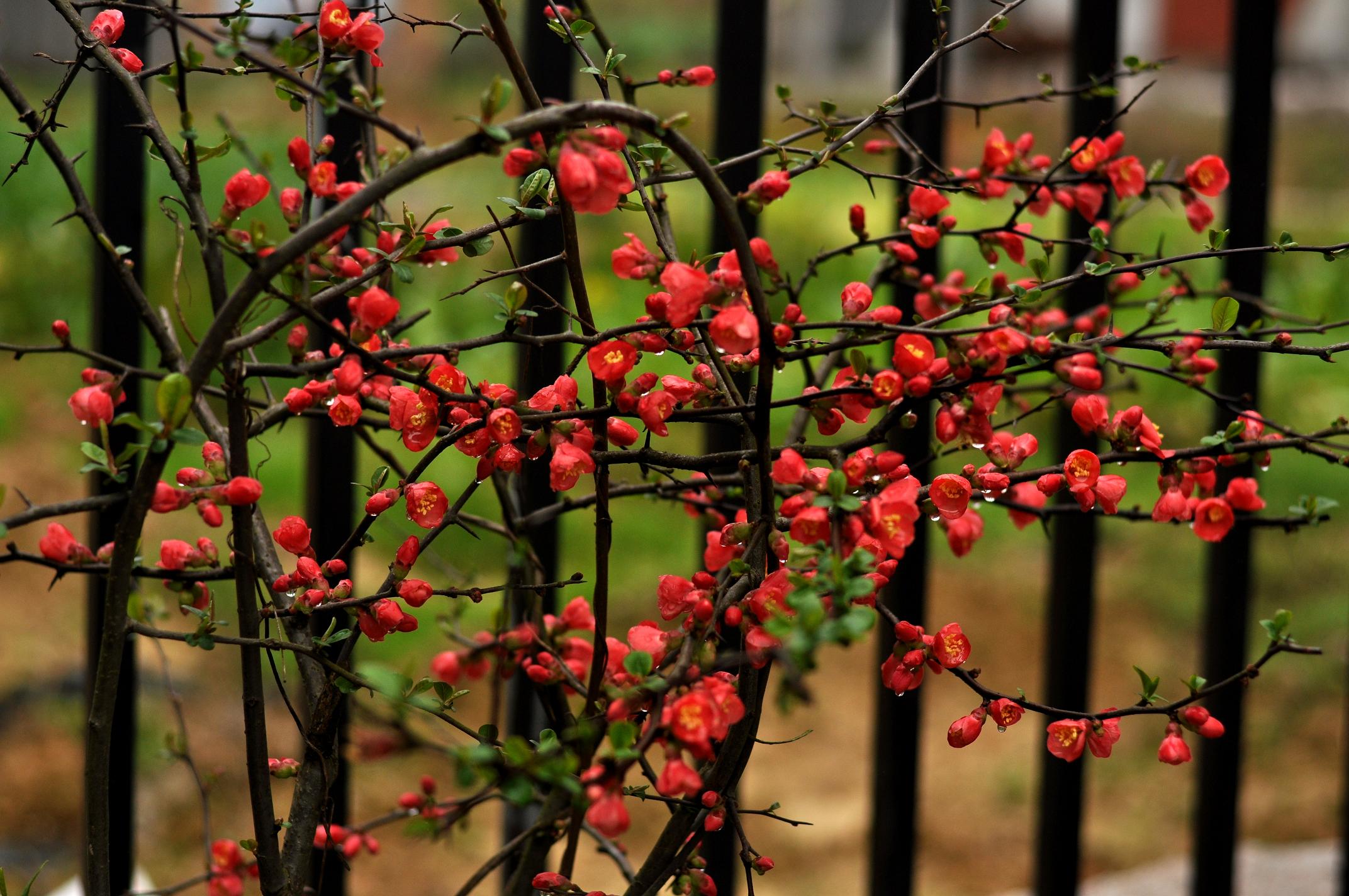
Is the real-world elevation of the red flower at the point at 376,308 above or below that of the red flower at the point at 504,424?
above

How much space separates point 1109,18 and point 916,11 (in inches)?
9.2

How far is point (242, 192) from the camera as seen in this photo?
0.57 metres

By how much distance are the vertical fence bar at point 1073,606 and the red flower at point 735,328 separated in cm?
70

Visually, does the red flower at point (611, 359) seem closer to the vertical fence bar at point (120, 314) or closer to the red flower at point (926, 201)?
the red flower at point (926, 201)

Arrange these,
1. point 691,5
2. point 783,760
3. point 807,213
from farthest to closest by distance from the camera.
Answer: point 691,5, point 807,213, point 783,760

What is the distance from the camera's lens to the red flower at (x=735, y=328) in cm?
49

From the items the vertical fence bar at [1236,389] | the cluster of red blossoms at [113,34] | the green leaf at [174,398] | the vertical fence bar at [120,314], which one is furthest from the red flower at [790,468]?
the vertical fence bar at [1236,389]

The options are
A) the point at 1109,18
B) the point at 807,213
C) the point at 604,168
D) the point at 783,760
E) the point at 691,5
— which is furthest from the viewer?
the point at 691,5

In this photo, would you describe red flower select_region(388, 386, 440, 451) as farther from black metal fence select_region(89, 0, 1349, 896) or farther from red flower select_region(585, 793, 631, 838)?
black metal fence select_region(89, 0, 1349, 896)

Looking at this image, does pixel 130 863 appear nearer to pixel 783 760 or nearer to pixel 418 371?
pixel 418 371

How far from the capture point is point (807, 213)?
3.85 m

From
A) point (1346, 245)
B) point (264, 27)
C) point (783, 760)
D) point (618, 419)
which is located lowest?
point (783, 760)

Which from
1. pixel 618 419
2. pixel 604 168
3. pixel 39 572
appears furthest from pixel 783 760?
pixel 604 168

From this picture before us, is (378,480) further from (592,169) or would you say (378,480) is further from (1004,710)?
(1004,710)
